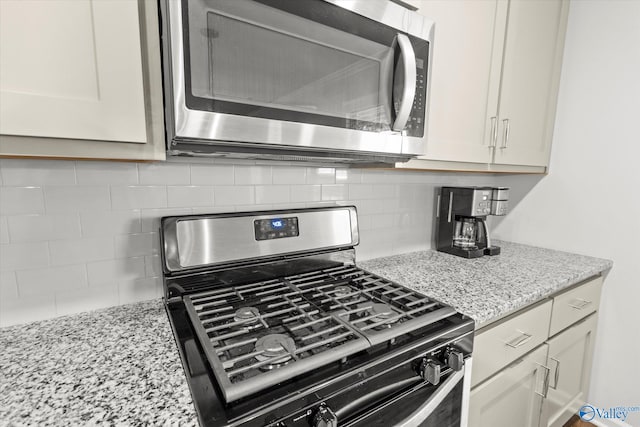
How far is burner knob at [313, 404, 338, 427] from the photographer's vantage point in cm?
54

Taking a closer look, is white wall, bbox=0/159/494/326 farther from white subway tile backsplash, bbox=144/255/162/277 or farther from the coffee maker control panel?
the coffee maker control panel

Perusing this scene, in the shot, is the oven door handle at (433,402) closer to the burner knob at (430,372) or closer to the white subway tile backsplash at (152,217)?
the burner knob at (430,372)

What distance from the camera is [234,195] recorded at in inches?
41.6

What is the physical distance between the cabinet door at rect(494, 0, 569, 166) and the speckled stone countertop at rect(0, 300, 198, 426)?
4.56 feet

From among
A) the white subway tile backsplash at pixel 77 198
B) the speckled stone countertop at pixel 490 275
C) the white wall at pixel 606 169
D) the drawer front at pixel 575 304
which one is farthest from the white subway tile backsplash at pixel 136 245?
the white wall at pixel 606 169

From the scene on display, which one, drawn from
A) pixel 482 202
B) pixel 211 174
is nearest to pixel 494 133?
Answer: pixel 482 202

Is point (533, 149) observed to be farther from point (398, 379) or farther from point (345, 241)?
point (398, 379)

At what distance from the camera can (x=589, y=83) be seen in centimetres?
148

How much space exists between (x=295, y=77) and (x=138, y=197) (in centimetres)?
57

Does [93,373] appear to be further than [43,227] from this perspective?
No

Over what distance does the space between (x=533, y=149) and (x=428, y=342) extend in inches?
49.7

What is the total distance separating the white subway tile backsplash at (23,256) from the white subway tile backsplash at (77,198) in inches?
3.9

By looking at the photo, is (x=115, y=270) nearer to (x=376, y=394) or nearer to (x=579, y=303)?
(x=376, y=394)

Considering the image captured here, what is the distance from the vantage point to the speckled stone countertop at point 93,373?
1.62 ft
